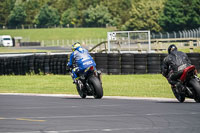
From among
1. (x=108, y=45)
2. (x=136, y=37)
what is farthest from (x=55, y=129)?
(x=136, y=37)

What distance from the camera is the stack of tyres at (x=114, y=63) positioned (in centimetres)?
2677

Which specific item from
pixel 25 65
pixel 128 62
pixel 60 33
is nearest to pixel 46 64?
pixel 25 65

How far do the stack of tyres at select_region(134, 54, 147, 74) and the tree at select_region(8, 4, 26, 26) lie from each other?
14213 centimetres

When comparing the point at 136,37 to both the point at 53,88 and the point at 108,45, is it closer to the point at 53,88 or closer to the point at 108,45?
the point at 108,45

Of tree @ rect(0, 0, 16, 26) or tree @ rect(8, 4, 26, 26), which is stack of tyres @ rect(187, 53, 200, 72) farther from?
tree @ rect(0, 0, 16, 26)

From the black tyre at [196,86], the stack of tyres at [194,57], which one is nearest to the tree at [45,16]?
the stack of tyres at [194,57]

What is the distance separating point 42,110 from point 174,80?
11.6ft

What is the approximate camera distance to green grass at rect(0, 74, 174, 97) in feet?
62.9

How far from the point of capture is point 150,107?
1346 cm

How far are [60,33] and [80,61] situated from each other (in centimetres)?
13327

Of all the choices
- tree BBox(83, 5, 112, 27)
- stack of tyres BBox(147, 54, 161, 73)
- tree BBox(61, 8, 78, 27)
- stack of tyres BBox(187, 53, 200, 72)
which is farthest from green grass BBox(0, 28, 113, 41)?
stack of tyres BBox(187, 53, 200, 72)

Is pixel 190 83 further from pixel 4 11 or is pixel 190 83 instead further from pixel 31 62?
pixel 4 11

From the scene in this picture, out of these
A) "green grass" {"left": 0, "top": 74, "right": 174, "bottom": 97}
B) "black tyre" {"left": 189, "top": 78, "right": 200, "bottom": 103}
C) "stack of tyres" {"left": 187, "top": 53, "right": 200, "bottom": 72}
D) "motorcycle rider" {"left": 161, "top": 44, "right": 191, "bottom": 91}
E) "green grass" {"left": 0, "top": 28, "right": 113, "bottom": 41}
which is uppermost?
"motorcycle rider" {"left": 161, "top": 44, "right": 191, "bottom": 91}

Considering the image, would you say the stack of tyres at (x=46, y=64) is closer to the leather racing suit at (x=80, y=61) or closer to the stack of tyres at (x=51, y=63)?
the stack of tyres at (x=51, y=63)
